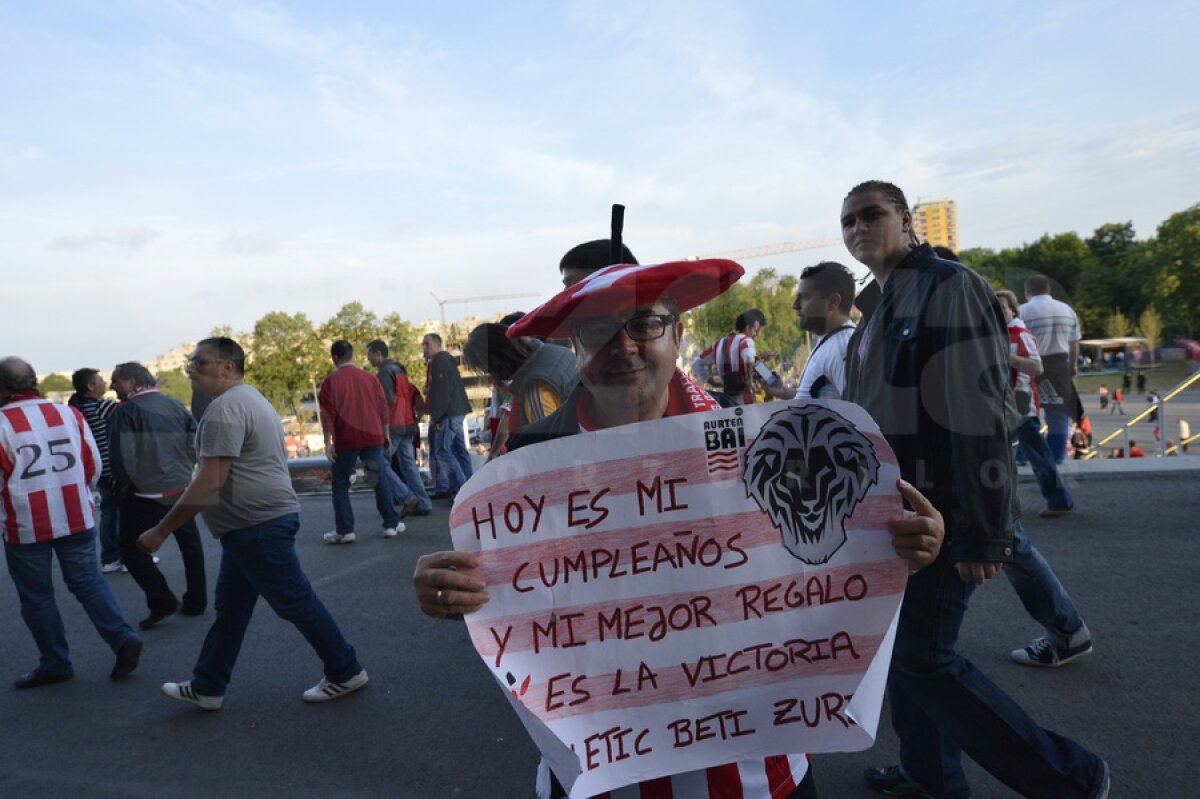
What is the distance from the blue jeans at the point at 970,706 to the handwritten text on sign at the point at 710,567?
Result: 0.87 metres

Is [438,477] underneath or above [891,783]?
above

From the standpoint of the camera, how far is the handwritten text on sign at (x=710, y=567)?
4.76 ft

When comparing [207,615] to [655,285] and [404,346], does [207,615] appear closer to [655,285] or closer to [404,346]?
[655,285]

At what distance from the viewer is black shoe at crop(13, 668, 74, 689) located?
15.4 ft

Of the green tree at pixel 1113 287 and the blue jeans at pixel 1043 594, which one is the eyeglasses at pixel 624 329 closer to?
the blue jeans at pixel 1043 594

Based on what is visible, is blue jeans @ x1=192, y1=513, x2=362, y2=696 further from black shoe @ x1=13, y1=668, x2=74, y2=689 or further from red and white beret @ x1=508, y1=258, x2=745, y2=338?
red and white beret @ x1=508, y1=258, x2=745, y2=338

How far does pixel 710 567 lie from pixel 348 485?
6.56m

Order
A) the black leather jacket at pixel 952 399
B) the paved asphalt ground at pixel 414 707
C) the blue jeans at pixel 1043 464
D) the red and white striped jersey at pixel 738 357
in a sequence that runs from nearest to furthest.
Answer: the black leather jacket at pixel 952 399
the paved asphalt ground at pixel 414 707
the blue jeans at pixel 1043 464
the red and white striped jersey at pixel 738 357

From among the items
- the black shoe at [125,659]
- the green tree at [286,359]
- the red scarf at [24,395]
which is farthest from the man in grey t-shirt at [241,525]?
the green tree at [286,359]

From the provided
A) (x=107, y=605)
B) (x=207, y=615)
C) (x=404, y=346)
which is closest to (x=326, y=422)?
(x=207, y=615)

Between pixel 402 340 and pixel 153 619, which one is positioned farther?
pixel 402 340

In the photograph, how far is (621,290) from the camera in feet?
5.02

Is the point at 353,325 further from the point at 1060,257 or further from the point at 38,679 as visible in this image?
the point at 38,679

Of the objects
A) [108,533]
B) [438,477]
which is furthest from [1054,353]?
[108,533]
